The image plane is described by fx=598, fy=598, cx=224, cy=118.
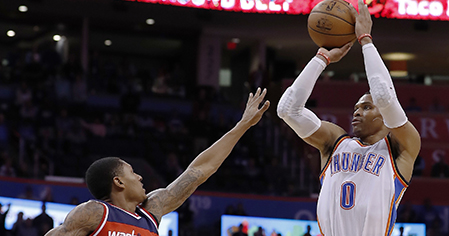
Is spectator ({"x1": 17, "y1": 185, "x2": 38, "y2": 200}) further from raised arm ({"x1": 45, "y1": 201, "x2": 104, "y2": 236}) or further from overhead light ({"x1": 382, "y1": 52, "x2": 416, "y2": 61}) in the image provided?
overhead light ({"x1": 382, "y1": 52, "x2": 416, "y2": 61})

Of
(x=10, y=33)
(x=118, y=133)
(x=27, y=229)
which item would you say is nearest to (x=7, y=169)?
(x=27, y=229)

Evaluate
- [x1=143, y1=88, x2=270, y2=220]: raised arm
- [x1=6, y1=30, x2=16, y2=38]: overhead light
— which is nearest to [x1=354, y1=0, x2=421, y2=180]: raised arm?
[x1=143, y1=88, x2=270, y2=220]: raised arm

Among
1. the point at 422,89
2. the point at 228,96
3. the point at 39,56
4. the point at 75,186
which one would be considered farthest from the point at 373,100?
the point at 228,96

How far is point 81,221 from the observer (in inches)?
120

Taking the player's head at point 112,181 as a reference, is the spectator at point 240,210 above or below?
below

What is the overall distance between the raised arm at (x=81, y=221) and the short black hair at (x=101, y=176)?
14 centimetres

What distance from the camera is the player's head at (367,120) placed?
154 inches

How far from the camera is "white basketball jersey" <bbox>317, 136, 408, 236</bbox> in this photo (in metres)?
3.59

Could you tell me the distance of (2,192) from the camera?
1028 centimetres

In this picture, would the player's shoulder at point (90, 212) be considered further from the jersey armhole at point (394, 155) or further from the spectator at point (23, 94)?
the spectator at point (23, 94)

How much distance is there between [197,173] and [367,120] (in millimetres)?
1179

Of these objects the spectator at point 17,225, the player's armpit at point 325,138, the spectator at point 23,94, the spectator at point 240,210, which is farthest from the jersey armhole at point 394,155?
the spectator at point 23,94

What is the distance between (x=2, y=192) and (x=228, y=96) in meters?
11.9

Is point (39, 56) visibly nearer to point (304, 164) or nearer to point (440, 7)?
point (304, 164)
